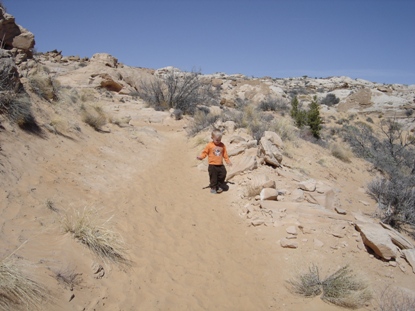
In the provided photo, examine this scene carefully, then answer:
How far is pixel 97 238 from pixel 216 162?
3.09m

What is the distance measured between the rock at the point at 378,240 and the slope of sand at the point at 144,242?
143 millimetres

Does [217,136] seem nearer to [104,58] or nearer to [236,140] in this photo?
[236,140]

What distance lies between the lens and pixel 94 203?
14.0 feet

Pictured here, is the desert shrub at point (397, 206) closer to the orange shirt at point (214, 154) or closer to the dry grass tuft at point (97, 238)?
the orange shirt at point (214, 154)

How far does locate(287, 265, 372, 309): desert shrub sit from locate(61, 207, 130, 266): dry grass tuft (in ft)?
6.69

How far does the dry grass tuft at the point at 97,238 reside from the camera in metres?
3.04

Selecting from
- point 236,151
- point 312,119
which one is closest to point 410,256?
point 236,151

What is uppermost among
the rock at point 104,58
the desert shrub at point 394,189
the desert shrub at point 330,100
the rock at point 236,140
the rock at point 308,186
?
the rock at point 104,58

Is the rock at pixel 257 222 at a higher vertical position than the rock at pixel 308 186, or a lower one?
lower

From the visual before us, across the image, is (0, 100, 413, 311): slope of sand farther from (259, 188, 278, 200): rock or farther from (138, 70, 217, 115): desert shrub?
(138, 70, 217, 115): desert shrub

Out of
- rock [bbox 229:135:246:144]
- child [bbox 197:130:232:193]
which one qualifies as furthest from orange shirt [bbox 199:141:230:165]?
rock [bbox 229:135:246:144]

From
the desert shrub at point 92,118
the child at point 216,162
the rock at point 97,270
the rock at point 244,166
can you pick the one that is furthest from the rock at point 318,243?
the desert shrub at point 92,118

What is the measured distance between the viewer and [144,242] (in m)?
3.65

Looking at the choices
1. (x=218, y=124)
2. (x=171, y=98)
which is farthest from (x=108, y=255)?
(x=171, y=98)
